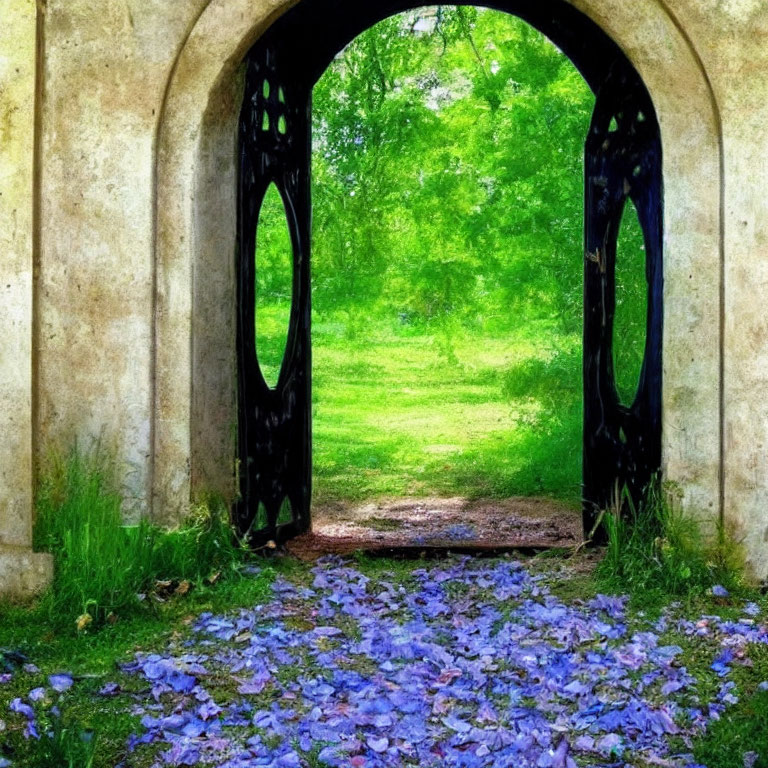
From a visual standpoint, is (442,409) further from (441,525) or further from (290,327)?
(290,327)

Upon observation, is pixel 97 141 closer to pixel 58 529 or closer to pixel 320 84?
pixel 58 529

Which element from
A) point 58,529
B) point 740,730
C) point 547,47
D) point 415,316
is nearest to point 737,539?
point 740,730

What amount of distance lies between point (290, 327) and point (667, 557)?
8.51ft

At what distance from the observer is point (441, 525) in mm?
8484

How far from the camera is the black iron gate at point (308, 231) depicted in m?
5.87

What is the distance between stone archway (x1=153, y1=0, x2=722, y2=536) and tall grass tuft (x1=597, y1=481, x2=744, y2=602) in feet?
0.42

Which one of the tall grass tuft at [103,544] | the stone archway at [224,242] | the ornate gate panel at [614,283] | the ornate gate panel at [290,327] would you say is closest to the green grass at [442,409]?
the ornate gate panel at [614,283]

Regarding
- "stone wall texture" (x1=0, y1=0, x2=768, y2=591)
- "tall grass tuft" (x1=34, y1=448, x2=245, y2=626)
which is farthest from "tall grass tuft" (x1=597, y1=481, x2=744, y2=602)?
"tall grass tuft" (x1=34, y1=448, x2=245, y2=626)

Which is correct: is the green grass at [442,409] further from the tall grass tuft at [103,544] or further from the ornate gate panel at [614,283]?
the tall grass tuft at [103,544]

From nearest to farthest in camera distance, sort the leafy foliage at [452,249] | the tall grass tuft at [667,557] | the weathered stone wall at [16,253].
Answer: the tall grass tuft at [667,557] < the weathered stone wall at [16,253] < the leafy foliage at [452,249]

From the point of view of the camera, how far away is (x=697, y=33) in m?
5.23

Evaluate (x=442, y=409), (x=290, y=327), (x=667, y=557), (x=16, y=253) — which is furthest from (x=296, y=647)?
(x=442, y=409)

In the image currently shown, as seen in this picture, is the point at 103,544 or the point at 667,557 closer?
the point at 103,544

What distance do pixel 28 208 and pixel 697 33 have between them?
3231 mm
